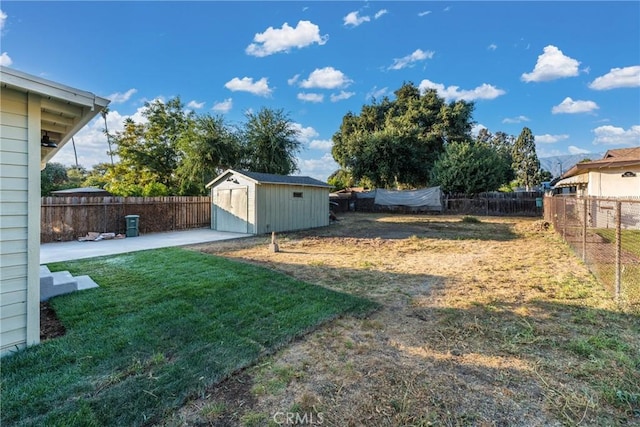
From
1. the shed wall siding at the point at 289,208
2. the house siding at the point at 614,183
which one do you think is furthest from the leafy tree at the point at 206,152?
the house siding at the point at 614,183

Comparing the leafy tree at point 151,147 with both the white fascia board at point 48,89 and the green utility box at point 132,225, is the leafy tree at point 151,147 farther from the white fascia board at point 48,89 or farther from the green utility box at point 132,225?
the white fascia board at point 48,89

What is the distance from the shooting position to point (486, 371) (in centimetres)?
222

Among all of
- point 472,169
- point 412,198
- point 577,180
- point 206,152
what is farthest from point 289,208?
point 577,180

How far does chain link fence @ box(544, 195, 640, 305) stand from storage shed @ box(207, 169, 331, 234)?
352 inches

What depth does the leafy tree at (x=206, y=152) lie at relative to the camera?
17.1m

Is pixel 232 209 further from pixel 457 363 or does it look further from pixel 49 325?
pixel 457 363

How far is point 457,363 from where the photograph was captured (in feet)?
7.66

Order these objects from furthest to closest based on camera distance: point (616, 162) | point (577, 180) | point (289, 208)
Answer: point (577, 180) < point (289, 208) < point (616, 162)

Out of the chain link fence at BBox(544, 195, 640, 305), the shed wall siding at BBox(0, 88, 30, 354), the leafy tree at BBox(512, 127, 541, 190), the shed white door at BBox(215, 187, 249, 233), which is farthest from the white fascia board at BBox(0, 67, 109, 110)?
Answer: the leafy tree at BBox(512, 127, 541, 190)

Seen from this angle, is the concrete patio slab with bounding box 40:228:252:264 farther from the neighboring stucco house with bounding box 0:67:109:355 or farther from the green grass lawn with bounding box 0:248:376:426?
the neighboring stucco house with bounding box 0:67:109:355

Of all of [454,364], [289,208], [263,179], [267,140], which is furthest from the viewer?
[267,140]

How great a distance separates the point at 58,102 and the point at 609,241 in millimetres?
Result: 10741

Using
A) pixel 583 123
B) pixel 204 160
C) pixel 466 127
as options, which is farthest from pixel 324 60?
pixel 583 123

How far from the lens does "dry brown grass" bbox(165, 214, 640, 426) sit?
1777 mm
